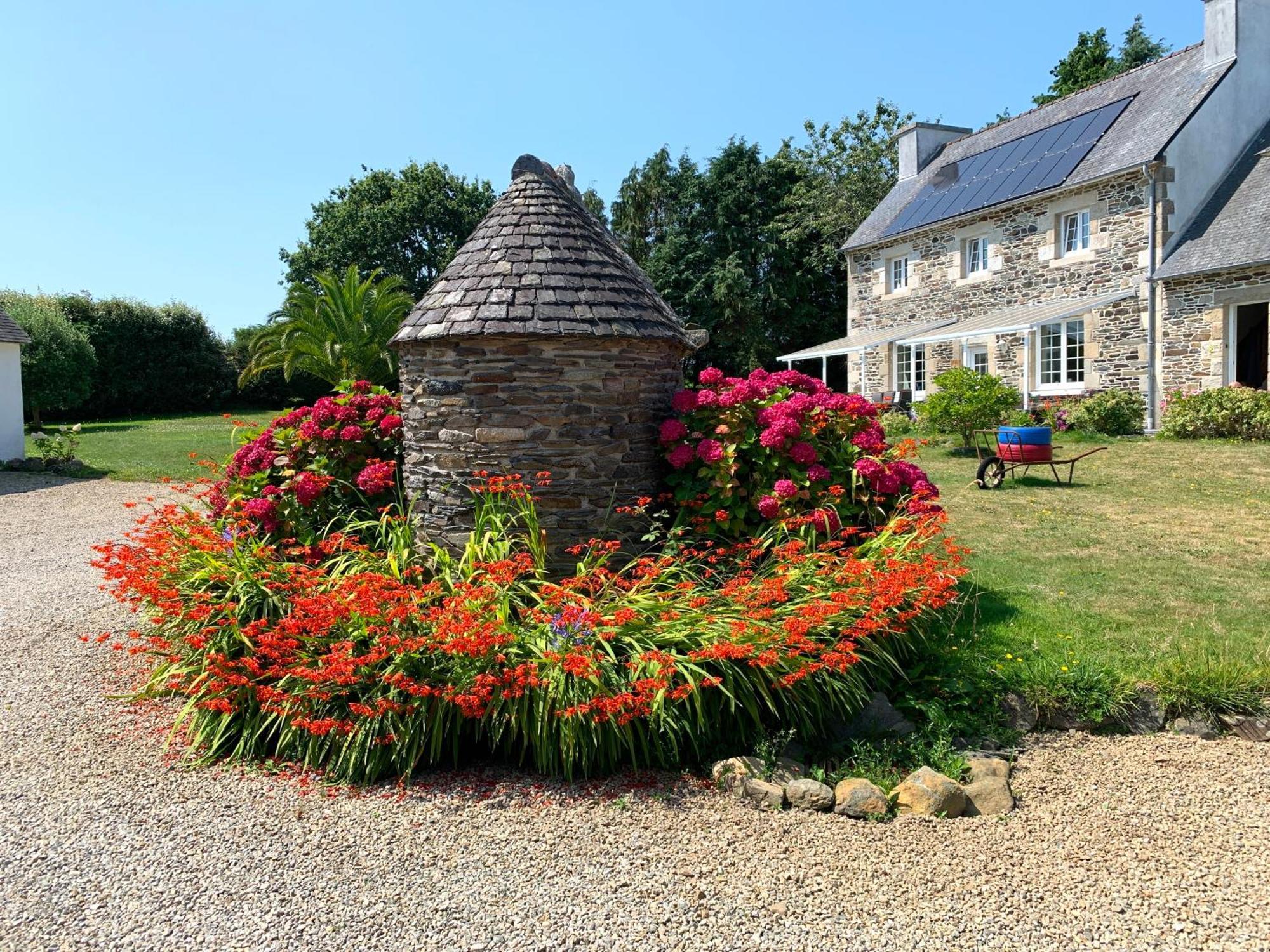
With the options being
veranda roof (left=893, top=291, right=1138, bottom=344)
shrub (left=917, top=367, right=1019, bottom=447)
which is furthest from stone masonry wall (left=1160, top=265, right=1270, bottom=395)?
shrub (left=917, top=367, right=1019, bottom=447)

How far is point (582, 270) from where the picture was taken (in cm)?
637

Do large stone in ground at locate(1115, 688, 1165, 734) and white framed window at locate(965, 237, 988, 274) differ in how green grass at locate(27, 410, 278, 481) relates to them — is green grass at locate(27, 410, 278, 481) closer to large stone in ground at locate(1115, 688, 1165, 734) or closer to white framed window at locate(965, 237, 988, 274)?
large stone in ground at locate(1115, 688, 1165, 734)

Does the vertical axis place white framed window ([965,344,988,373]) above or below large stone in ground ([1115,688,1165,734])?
above

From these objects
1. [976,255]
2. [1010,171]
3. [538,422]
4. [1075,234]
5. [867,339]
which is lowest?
[538,422]

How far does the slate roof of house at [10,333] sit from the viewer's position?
1822 centimetres

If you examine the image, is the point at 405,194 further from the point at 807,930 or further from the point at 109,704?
the point at 807,930

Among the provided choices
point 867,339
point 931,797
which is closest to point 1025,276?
point 867,339

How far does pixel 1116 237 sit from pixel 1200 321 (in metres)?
2.84

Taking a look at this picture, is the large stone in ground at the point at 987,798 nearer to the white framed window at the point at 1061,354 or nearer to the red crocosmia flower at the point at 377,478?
the red crocosmia flower at the point at 377,478

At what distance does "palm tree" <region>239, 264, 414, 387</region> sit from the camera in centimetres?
2284

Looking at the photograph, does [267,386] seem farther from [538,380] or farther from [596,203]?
[538,380]

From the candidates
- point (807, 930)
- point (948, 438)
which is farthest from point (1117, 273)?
point (807, 930)

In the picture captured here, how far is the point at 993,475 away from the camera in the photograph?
40.4 ft

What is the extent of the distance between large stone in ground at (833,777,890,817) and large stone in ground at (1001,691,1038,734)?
50.8 inches
